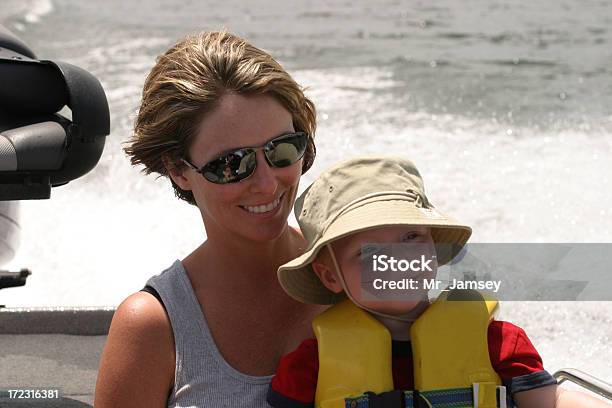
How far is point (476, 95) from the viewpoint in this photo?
315 inches

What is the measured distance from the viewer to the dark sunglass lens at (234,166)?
5.84ft

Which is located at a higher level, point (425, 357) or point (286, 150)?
point (286, 150)

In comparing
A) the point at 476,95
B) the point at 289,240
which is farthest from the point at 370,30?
the point at 289,240

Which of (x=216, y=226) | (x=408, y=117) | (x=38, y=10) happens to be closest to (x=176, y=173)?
(x=216, y=226)

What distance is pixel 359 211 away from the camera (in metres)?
1.68

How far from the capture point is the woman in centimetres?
179

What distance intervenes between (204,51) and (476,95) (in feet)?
20.9

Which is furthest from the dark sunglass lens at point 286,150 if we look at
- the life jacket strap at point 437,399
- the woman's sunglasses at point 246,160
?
the life jacket strap at point 437,399

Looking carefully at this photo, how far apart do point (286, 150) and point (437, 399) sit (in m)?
0.53

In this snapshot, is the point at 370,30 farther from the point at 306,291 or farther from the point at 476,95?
the point at 306,291

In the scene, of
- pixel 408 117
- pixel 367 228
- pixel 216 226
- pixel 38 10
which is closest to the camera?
pixel 367 228

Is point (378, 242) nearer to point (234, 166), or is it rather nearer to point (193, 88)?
point (234, 166)

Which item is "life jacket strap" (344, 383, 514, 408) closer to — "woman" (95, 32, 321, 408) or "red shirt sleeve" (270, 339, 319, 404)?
"red shirt sleeve" (270, 339, 319, 404)

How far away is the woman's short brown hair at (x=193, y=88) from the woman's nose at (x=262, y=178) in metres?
0.13
